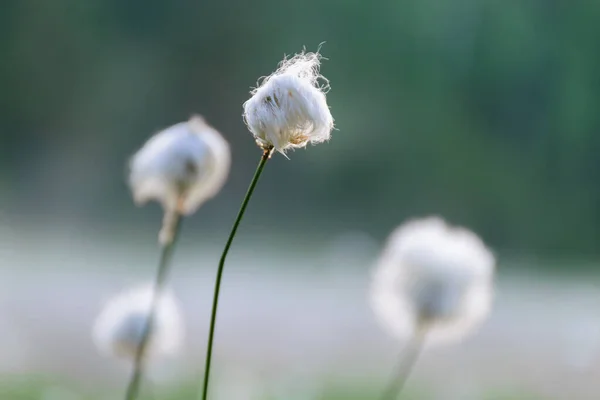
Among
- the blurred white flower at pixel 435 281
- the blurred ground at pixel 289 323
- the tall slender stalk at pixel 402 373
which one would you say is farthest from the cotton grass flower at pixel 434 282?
the blurred ground at pixel 289 323

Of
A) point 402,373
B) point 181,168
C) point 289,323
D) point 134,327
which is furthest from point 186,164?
point 289,323

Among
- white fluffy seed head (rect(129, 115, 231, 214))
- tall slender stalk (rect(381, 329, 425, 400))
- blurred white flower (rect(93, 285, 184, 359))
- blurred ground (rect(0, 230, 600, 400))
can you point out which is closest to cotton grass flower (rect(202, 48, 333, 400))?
white fluffy seed head (rect(129, 115, 231, 214))

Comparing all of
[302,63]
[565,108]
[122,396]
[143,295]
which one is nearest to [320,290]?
[122,396]

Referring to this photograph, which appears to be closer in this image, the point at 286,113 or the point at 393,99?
the point at 286,113

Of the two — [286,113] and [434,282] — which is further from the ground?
[434,282]

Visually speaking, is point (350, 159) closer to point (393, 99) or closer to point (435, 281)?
point (393, 99)

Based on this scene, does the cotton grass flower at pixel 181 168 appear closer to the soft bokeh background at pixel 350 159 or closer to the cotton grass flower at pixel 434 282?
the cotton grass flower at pixel 434 282

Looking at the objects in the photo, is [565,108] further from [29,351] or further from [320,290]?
[29,351]
